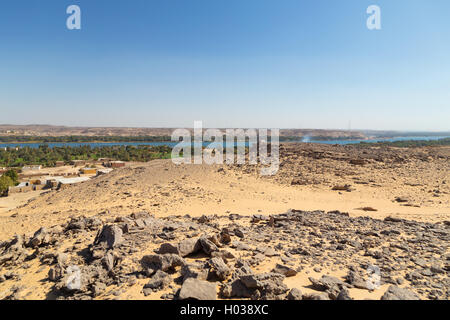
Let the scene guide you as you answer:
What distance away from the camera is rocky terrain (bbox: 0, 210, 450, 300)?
4102 millimetres

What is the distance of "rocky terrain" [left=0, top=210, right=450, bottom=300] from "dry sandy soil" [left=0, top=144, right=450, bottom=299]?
0.18 feet

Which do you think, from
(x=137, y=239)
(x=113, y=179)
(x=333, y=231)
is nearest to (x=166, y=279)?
(x=137, y=239)

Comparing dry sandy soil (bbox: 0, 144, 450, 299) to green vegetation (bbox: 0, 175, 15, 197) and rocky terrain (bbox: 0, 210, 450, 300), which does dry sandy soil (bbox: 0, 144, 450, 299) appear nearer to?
rocky terrain (bbox: 0, 210, 450, 300)

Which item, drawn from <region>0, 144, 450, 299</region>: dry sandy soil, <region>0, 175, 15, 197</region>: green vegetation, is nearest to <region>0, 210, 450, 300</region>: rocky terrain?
<region>0, 144, 450, 299</region>: dry sandy soil

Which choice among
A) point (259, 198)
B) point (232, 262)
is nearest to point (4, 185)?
point (259, 198)

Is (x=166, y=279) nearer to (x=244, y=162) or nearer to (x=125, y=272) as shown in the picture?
(x=125, y=272)

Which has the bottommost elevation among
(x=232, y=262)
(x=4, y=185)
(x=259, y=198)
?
(x=4, y=185)

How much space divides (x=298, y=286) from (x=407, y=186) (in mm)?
13539

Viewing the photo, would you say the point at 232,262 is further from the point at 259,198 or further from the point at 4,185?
the point at 4,185

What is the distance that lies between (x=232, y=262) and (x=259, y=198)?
774 centimetres

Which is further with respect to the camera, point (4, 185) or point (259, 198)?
point (4, 185)

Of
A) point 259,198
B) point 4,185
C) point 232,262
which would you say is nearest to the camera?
point 232,262

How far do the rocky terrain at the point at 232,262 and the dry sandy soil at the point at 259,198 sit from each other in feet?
0.18

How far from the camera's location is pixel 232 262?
5109 millimetres
